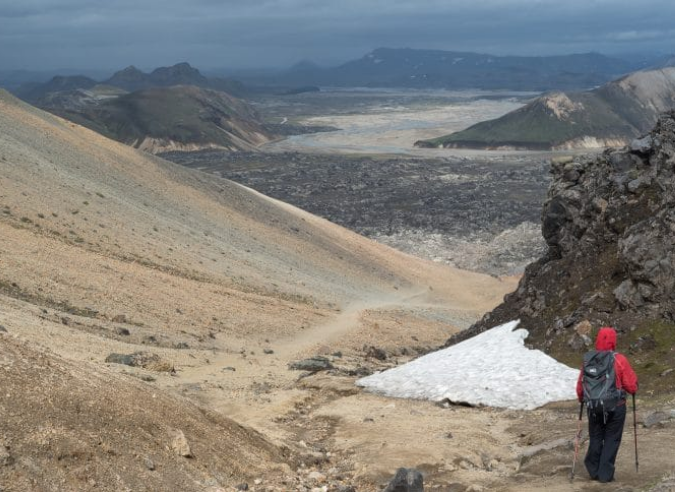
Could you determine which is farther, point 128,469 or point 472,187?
point 472,187

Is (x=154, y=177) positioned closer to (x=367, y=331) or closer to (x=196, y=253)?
(x=196, y=253)

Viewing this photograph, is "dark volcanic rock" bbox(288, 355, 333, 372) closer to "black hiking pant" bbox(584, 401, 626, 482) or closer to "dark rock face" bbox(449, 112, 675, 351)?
"dark rock face" bbox(449, 112, 675, 351)

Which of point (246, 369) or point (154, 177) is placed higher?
point (154, 177)

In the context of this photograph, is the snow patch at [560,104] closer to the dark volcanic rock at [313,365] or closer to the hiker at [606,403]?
the dark volcanic rock at [313,365]

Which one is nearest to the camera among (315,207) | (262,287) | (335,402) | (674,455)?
(674,455)

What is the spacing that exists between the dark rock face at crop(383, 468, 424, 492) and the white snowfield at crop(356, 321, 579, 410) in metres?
7.00

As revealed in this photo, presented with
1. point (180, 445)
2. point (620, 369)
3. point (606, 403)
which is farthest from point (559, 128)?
point (180, 445)

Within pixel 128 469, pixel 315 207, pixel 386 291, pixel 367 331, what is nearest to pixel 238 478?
pixel 128 469

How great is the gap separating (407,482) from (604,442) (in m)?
2.85

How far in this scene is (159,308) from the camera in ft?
106

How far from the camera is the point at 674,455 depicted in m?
12.6

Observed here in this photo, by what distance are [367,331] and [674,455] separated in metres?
26.9

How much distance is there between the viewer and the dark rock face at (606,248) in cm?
2136

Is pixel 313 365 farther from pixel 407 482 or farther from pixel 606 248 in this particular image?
pixel 407 482
